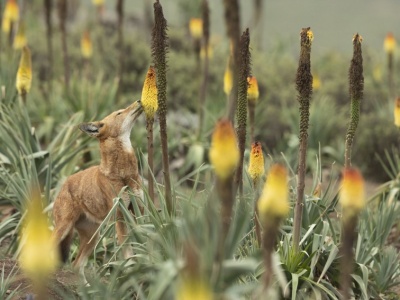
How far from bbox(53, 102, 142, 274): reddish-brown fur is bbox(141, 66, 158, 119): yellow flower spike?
186 millimetres

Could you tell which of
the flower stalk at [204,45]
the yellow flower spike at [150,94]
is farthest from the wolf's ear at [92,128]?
the flower stalk at [204,45]

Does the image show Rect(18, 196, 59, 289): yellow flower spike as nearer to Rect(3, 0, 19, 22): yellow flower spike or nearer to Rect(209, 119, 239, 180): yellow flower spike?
Rect(209, 119, 239, 180): yellow flower spike

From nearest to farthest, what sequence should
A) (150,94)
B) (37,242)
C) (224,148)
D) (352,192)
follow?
1. (37,242)
2. (224,148)
3. (352,192)
4. (150,94)

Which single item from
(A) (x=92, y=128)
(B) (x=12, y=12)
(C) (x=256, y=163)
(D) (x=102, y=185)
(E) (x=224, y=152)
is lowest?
(D) (x=102, y=185)

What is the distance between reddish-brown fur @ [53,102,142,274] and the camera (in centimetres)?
600

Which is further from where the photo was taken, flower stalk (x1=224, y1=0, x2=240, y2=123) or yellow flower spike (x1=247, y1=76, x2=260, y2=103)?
yellow flower spike (x1=247, y1=76, x2=260, y2=103)

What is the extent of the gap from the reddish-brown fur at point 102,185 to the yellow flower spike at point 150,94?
0.61 ft

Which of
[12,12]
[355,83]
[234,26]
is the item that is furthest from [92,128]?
[12,12]

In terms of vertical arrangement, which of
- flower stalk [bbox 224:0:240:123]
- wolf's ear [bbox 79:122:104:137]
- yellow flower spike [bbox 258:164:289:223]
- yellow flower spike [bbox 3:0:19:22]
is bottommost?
wolf's ear [bbox 79:122:104:137]

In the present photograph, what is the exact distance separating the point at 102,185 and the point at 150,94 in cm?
71

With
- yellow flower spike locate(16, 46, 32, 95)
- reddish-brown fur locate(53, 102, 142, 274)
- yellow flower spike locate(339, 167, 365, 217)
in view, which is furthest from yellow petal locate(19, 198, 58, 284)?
yellow flower spike locate(16, 46, 32, 95)

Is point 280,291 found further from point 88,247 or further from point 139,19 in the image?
point 139,19

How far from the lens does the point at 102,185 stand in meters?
6.04

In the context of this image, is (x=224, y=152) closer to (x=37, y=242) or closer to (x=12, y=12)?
(x=37, y=242)
